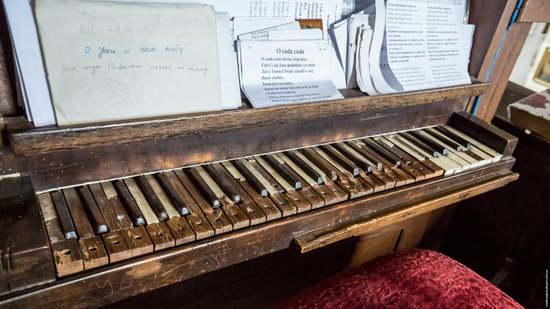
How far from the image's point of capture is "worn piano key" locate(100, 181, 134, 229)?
3.17ft

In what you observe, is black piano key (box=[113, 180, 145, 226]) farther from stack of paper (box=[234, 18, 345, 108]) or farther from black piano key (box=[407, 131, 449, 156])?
black piano key (box=[407, 131, 449, 156])

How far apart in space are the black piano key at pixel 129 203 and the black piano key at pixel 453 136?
1226 mm

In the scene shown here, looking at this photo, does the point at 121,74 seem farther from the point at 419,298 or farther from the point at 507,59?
the point at 507,59

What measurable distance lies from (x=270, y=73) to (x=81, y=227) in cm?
67

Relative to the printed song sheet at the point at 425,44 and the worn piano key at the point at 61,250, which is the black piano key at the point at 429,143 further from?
the worn piano key at the point at 61,250

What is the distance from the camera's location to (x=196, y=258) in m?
0.99

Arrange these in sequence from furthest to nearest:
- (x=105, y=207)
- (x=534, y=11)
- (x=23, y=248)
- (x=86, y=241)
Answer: (x=534, y=11) < (x=105, y=207) < (x=86, y=241) < (x=23, y=248)

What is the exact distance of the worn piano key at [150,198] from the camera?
3.28ft

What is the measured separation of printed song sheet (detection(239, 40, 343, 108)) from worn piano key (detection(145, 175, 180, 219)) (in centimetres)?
35

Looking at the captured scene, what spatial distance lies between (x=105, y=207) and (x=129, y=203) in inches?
2.2

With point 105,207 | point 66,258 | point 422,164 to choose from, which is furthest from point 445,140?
point 66,258

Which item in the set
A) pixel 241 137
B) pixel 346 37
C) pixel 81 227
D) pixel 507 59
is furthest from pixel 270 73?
pixel 507 59

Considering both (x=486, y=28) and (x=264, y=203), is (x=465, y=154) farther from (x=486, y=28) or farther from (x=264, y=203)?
(x=264, y=203)

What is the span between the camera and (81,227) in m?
0.92
